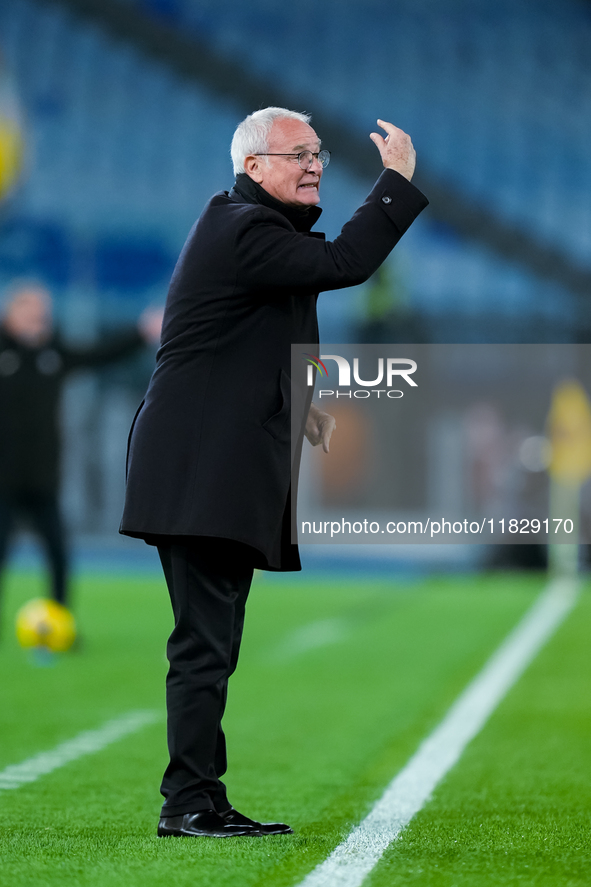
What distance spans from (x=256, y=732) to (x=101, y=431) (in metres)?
13.5

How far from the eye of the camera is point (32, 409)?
278 inches

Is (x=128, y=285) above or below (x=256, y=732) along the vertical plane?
above

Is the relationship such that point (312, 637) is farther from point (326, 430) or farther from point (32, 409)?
point (326, 430)

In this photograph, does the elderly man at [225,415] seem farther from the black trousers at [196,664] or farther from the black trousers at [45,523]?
the black trousers at [45,523]

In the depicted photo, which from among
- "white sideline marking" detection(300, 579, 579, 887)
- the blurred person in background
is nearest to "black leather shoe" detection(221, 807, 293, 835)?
"white sideline marking" detection(300, 579, 579, 887)

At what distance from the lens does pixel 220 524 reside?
8.16 ft

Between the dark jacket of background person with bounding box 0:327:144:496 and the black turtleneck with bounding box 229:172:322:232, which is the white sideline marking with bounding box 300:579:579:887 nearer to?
the black turtleneck with bounding box 229:172:322:232

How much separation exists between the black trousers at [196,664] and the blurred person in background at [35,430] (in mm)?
4354

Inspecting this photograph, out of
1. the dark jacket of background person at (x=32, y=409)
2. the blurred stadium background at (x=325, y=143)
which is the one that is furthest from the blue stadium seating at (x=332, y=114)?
the dark jacket of background person at (x=32, y=409)

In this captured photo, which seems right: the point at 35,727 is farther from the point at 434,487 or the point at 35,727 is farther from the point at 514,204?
the point at 514,204

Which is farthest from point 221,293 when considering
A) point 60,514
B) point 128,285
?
point 128,285

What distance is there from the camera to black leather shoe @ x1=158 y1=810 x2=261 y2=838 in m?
2.53

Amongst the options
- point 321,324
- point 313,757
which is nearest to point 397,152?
point 313,757

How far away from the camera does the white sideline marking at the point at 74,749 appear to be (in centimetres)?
347
